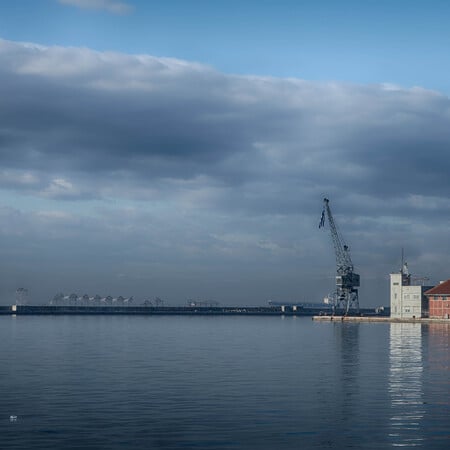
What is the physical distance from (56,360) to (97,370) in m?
12.8

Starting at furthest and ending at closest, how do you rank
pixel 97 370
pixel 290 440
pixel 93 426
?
pixel 97 370, pixel 93 426, pixel 290 440

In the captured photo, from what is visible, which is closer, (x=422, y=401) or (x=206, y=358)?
(x=422, y=401)

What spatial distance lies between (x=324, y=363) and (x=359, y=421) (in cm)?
3895

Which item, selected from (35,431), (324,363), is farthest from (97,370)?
(35,431)

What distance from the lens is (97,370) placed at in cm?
7338

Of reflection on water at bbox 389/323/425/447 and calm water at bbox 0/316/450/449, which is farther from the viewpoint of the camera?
reflection on water at bbox 389/323/425/447

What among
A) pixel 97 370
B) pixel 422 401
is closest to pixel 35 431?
pixel 422 401

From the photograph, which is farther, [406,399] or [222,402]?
[406,399]

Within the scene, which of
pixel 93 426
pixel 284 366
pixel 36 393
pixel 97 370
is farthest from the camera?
pixel 284 366

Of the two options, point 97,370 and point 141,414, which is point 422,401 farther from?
point 97,370

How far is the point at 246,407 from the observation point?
5066 cm

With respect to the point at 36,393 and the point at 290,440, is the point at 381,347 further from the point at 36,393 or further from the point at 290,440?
the point at 290,440

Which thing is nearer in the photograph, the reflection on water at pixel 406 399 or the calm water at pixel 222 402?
the calm water at pixel 222 402

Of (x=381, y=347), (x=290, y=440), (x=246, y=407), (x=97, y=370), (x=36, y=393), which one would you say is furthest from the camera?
(x=381, y=347)
